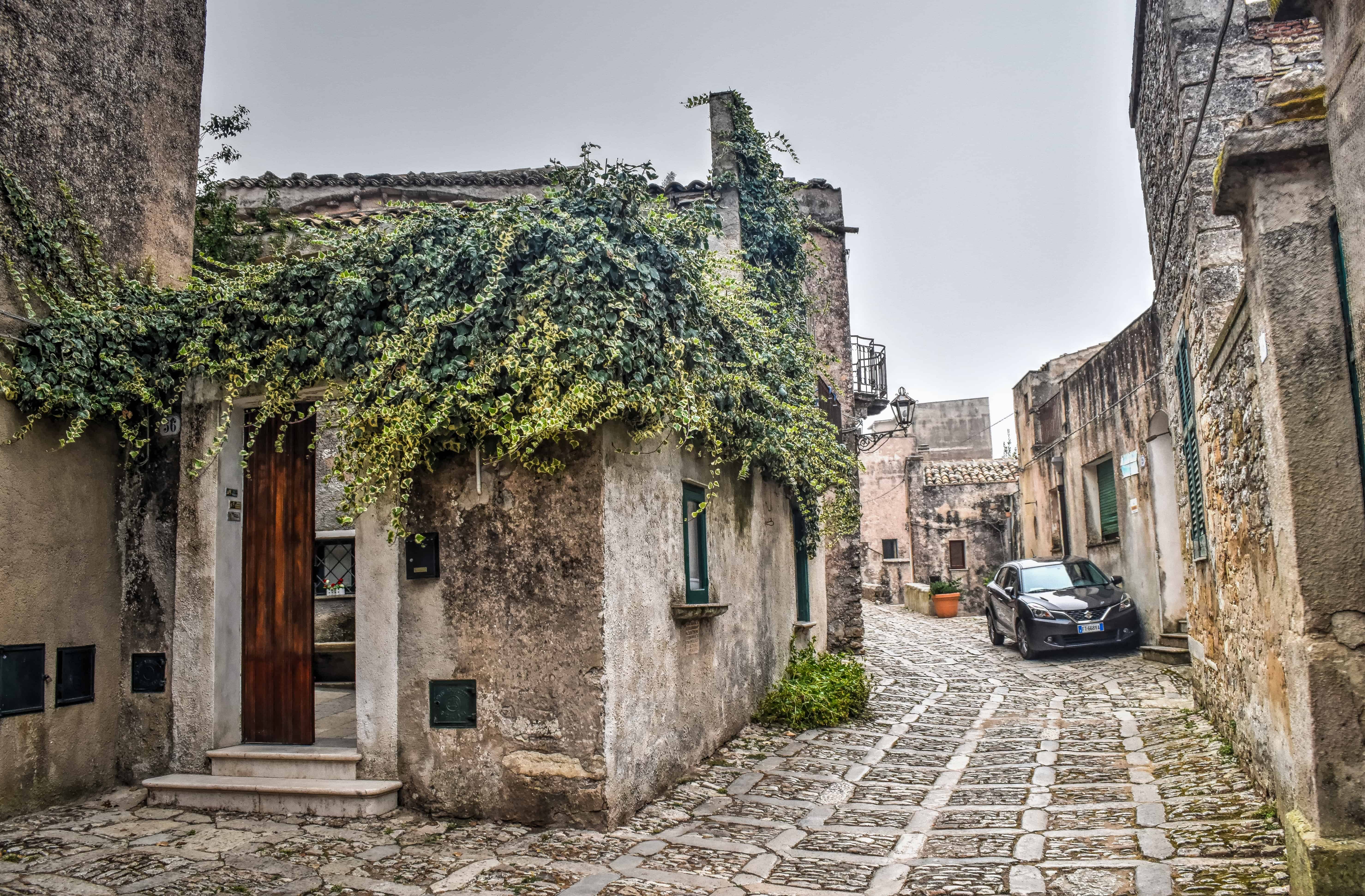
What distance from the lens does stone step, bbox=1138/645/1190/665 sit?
469 inches

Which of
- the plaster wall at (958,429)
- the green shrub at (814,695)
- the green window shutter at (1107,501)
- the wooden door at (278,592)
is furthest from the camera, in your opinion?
the plaster wall at (958,429)

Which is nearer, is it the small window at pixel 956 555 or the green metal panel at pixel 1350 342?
the green metal panel at pixel 1350 342

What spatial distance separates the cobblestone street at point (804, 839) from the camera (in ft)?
15.0

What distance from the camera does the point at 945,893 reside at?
452 centimetres

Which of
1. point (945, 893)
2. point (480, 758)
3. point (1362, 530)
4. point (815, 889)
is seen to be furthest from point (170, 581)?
point (1362, 530)

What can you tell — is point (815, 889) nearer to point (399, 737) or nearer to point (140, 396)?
point (399, 737)

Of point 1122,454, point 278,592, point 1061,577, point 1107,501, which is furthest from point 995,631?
point 278,592

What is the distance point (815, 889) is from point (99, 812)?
4.35 meters

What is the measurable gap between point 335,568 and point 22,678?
11.9ft

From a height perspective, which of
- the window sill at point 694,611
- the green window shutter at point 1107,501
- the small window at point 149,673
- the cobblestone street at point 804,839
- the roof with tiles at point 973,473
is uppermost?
the roof with tiles at point 973,473

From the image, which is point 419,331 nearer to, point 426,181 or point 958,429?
point 426,181

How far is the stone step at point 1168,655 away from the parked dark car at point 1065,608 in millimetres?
681

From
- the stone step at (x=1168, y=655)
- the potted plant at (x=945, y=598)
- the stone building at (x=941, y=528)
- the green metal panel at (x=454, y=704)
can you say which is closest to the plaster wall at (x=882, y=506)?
the stone building at (x=941, y=528)

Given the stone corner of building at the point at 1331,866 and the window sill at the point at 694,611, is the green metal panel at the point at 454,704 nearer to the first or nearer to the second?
the window sill at the point at 694,611
